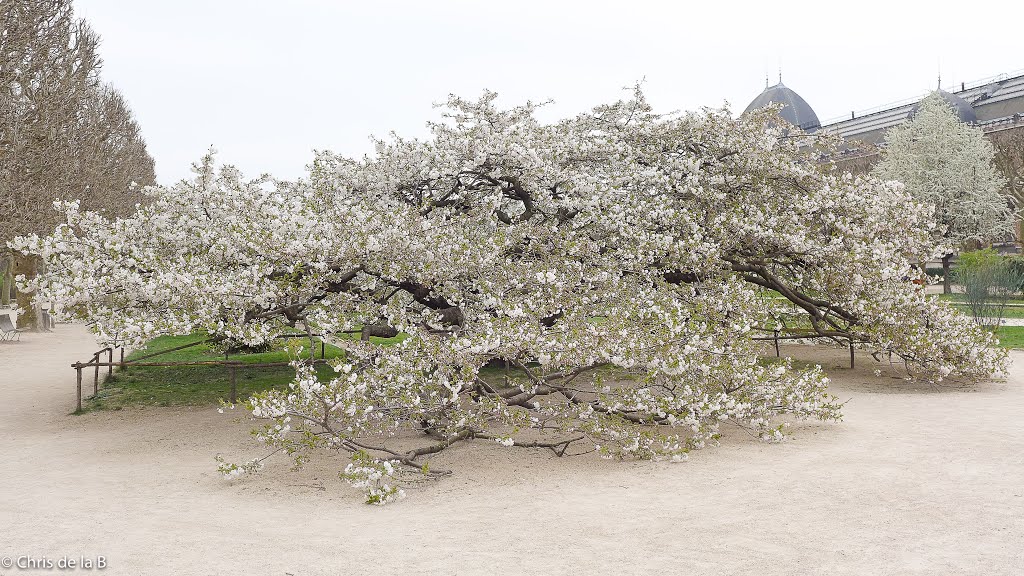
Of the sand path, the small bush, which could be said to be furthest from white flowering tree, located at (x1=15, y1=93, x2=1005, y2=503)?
the small bush

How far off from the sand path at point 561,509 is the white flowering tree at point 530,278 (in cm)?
42

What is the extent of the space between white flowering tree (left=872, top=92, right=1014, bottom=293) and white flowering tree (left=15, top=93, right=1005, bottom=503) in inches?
1025

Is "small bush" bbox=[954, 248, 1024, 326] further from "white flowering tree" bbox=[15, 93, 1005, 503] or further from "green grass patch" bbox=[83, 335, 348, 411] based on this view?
"green grass patch" bbox=[83, 335, 348, 411]

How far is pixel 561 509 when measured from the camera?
634cm

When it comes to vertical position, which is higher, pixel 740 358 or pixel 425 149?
pixel 425 149

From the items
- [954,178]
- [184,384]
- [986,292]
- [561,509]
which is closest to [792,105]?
[954,178]

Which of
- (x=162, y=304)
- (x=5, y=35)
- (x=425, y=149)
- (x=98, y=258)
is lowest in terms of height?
(x=162, y=304)

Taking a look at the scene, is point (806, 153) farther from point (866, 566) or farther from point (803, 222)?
point (866, 566)

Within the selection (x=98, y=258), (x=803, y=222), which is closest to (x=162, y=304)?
(x=98, y=258)

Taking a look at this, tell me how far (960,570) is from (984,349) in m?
8.33

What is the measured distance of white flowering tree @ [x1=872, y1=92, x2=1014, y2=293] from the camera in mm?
35812

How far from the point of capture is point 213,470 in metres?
7.93

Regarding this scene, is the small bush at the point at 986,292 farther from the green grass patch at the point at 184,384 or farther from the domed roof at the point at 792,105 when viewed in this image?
the domed roof at the point at 792,105

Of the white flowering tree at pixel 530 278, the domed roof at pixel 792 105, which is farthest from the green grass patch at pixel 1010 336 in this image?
the domed roof at pixel 792 105
